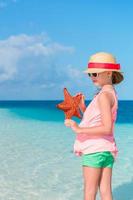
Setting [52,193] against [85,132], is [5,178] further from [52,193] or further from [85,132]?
[85,132]

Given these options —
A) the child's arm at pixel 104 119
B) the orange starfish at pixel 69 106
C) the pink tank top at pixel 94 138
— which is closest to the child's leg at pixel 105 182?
the pink tank top at pixel 94 138

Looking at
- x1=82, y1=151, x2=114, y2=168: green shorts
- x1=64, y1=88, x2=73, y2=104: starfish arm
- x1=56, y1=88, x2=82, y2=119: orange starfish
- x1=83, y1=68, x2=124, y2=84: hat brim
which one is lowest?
x1=82, y1=151, x2=114, y2=168: green shorts

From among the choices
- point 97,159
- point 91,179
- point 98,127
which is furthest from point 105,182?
point 98,127

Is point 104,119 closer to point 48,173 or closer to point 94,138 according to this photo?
point 94,138

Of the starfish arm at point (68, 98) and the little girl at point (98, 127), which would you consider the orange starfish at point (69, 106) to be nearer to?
the starfish arm at point (68, 98)

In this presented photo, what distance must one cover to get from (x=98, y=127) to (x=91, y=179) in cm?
41

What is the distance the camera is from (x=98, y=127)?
339cm

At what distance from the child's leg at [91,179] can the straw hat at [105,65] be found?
646 mm

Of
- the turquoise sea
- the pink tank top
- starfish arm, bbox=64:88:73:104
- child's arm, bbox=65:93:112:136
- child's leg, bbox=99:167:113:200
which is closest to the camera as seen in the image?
child's arm, bbox=65:93:112:136

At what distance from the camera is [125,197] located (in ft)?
18.7

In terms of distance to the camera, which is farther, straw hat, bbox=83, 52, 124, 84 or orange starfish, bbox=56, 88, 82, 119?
orange starfish, bbox=56, 88, 82, 119

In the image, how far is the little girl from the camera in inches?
134

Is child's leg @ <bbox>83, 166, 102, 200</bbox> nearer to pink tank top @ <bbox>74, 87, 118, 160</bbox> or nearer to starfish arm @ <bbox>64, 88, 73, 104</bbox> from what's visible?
pink tank top @ <bbox>74, 87, 118, 160</bbox>

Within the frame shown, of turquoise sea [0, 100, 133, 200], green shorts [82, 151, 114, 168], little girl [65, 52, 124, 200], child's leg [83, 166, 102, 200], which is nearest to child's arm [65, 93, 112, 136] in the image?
little girl [65, 52, 124, 200]
